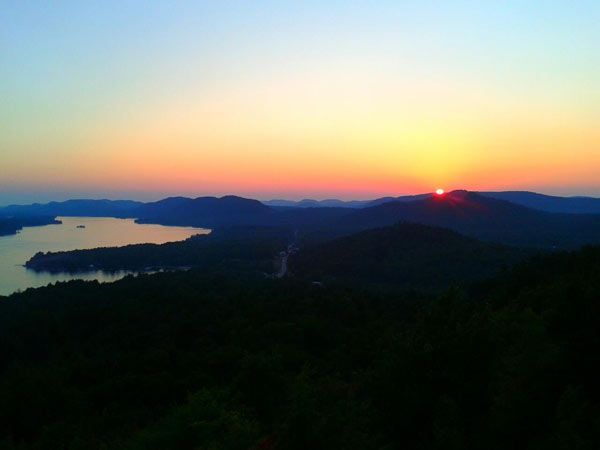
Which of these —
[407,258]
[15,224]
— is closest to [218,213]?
[15,224]

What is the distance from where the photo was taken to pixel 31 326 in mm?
24344

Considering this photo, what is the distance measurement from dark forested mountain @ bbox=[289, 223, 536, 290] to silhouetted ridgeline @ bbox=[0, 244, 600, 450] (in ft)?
43.6

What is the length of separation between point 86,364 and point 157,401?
451 centimetres

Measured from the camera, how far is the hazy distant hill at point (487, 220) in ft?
213

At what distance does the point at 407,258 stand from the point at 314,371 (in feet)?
131

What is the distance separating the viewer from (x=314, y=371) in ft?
32.0

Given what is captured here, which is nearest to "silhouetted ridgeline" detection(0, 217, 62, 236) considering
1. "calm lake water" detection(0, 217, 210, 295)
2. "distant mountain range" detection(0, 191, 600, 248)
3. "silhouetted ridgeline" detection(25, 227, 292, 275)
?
"calm lake water" detection(0, 217, 210, 295)

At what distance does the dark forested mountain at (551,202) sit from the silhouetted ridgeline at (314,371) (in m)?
117

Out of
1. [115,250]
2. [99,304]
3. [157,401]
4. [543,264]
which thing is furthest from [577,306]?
[115,250]

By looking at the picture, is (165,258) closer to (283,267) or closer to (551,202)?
(283,267)

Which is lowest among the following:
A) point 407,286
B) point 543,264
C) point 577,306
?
point 407,286

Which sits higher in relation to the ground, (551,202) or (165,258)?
(551,202)

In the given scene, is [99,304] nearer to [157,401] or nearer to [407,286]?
[157,401]

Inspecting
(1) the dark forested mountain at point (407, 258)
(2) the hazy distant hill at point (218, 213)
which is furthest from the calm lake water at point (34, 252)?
(2) the hazy distant hill at point (218, 213)
